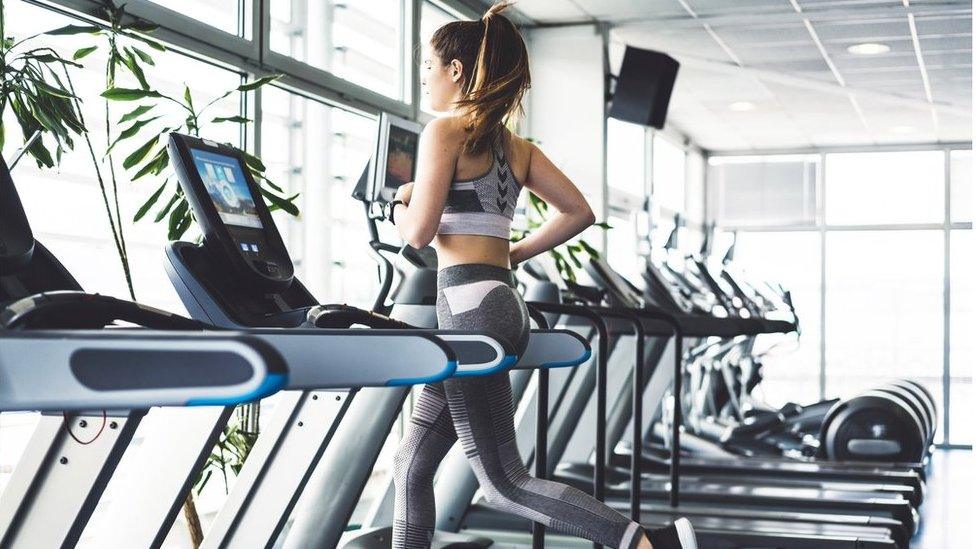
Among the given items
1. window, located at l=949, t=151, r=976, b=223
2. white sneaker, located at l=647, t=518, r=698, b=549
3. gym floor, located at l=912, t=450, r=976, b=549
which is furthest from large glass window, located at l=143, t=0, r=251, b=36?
window, located at l=949, t=151, r=976, b=223

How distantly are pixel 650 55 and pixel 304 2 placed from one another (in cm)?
246

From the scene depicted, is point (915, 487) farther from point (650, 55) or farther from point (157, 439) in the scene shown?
point (157, 439)

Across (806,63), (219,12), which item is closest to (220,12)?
(219,12)

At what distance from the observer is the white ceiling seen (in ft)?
20.6

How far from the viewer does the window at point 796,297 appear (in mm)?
10414

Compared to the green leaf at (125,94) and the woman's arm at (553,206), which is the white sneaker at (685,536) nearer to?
the woman's arm at (553,206)

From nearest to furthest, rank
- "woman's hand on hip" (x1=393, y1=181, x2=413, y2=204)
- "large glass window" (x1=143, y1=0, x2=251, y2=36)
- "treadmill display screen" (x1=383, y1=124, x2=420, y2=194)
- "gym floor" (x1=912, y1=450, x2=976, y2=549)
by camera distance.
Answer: "woman's hand on hip" (x1=393, y1=181, x2=413, y2=204) → "treadmill display screen" (x1=383, y1=124, x2=420, y2=194) → "large glass window" (x1=143, y1=0, x2=251, y2=36) → "gym floor" (x1=912, y1=450, x2=976, y2=549)

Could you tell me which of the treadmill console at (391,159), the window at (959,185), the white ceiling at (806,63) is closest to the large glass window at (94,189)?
the treadmill console at (391,159)

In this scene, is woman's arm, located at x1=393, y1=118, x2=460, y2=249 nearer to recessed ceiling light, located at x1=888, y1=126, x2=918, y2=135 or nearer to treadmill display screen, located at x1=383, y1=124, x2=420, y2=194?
treadmill display screen, located at x1=383, y1=124, x2=420, y2=194

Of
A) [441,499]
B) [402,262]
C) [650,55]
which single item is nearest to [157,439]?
[402,262]

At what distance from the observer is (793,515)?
4.14 meters

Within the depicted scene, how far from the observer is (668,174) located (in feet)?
32.7

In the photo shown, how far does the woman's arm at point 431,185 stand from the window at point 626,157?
20.0ft

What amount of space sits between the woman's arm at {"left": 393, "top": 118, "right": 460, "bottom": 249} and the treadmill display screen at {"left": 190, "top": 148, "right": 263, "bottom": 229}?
279 mm
